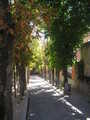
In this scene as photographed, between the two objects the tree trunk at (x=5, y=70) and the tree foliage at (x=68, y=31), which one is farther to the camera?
the tree foliage at (x=68, y=31)

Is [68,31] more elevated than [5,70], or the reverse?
[68,31]

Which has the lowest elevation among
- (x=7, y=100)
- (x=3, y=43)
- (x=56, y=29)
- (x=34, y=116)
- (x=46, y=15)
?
(x=34, y=116)

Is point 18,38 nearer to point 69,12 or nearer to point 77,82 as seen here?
point 69,12

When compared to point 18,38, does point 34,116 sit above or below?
below

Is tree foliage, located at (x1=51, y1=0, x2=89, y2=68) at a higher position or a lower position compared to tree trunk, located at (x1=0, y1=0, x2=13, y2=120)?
higher

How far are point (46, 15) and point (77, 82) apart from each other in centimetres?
3173

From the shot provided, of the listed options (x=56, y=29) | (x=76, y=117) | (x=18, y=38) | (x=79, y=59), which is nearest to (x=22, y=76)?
(x=56, y=29)

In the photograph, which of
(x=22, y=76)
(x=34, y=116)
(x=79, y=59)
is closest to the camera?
(x=34, y=116)

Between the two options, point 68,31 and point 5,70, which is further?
point 68,31

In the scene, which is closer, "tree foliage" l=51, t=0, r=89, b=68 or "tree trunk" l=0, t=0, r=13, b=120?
"tree trunk" l=0, t=0, r=13, b=120

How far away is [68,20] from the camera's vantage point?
107 ft

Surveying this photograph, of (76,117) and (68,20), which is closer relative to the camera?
(76,117)

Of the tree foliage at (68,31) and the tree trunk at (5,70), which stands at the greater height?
the tree foliage at (68,31)

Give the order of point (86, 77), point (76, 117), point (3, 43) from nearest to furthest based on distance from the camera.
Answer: point (3, 43), point (76, 117), point (86, 77)
